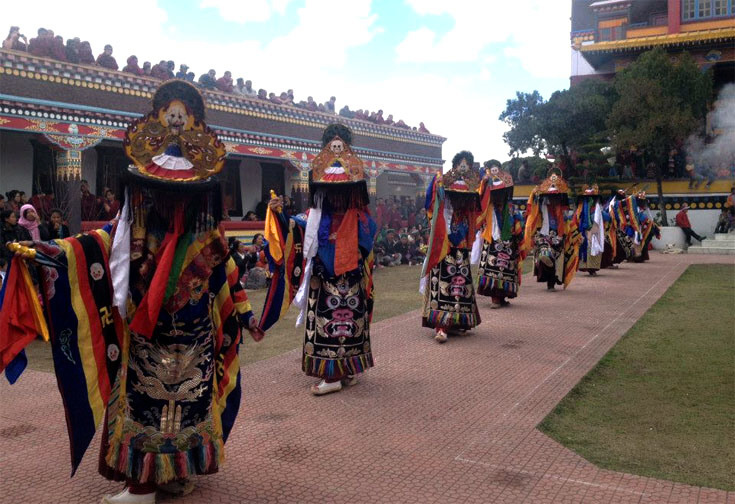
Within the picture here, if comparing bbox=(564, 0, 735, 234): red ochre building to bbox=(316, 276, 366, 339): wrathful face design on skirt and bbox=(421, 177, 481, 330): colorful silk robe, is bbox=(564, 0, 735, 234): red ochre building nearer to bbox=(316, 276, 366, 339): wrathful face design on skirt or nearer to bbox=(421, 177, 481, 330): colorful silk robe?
bbox=(421, 177, 481, 330): colorful silk robe

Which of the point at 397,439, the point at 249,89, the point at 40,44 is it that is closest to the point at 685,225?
the point at 249,89

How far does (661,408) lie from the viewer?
5250mm

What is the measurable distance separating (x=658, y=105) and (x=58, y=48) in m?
17.8

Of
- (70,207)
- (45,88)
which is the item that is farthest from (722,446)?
(45,88)

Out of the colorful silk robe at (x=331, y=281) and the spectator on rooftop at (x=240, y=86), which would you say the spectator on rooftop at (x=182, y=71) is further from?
the colorful silk robe at (x=331, y=281)

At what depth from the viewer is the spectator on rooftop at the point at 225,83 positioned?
16797mm

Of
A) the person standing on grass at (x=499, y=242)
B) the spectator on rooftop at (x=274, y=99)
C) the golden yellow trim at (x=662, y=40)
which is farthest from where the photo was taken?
the golden yellow trim at (x=662, y=40)

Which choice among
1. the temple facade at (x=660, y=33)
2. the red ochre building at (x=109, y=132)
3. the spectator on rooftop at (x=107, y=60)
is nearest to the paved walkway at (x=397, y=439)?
the red ochre building at (x=109, y=132)

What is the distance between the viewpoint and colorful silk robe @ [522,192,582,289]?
11.1m

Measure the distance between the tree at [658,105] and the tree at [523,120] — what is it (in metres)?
2.84

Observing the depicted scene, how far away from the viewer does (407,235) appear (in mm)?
19250

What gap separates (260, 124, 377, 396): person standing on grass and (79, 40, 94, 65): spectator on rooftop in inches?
392

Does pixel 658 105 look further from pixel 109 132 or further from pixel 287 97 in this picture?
pixel 109 132

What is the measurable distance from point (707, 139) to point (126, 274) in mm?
27157
